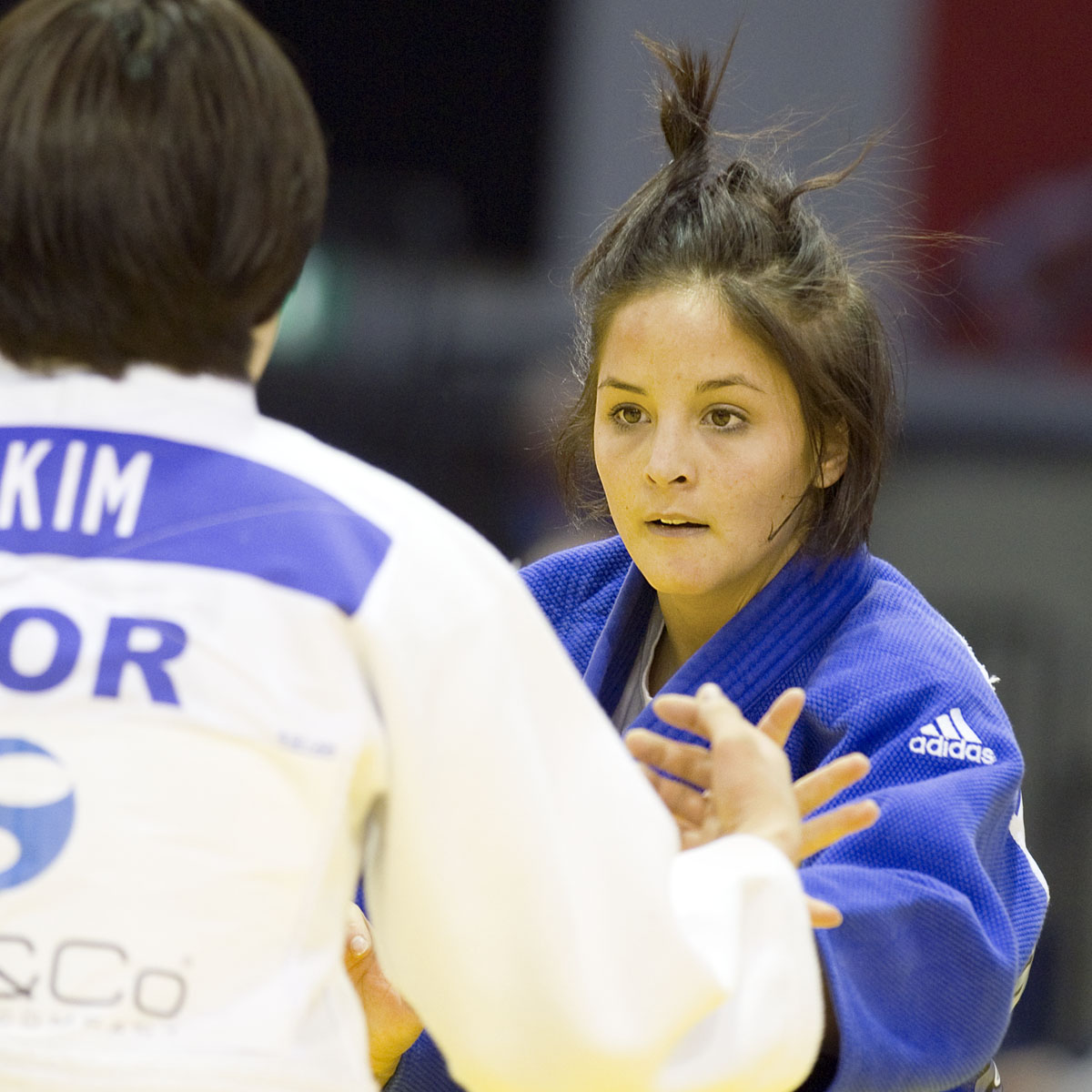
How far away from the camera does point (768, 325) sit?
137cm

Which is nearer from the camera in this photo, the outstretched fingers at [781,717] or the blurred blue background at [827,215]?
Answer: the outstretched fingers at [781,717]

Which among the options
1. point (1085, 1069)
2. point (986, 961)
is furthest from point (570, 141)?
point (986, 961)

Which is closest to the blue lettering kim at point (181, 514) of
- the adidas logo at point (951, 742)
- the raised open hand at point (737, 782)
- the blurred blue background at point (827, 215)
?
the raised open hand at point (737, 782)

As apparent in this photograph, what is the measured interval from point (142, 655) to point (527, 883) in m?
0.21

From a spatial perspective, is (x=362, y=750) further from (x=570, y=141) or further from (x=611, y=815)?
(x=570, y=141)

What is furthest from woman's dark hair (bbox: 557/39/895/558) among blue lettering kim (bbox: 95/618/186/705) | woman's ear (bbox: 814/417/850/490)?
blue lettering kim (bbox: 95/618/186/705)

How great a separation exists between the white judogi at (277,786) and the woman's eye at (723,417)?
0.56 m

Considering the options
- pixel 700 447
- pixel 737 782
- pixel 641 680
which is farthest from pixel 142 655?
pixel 641 680

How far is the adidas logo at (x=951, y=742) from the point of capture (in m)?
1.24

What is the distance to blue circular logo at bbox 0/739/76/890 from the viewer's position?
788mm

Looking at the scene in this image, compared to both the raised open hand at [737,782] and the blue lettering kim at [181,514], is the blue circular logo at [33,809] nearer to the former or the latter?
the blue lettering kim at [181,514]

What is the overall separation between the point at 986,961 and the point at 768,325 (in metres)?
0.53

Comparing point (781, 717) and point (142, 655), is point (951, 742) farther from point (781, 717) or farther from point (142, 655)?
point (142, 655)

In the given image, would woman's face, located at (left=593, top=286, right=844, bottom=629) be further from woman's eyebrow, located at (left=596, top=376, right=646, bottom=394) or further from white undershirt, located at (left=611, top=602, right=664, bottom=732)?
white undershirt, located at (left=611, top=602, right=664, bottom=732)
